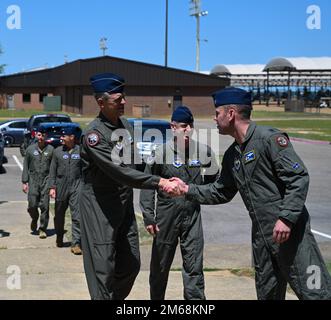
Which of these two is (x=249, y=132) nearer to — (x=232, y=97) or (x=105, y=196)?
(x=232, y=97)

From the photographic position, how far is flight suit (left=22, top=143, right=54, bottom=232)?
35.7 ft

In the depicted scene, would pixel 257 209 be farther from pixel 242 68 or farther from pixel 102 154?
pixel 242 68

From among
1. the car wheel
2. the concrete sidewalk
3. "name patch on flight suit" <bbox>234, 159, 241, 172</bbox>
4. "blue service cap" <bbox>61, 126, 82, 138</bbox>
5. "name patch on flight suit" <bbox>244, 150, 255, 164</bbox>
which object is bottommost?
the concrete sidewalk

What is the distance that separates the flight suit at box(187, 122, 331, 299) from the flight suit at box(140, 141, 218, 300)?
62.9 inches

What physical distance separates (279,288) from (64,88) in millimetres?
69945

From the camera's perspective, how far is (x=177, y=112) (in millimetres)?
6609

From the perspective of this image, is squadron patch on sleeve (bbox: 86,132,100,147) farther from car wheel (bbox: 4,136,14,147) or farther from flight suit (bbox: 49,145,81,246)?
car wheel (bbox: 4,136,14,147)

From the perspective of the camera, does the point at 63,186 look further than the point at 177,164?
Yes

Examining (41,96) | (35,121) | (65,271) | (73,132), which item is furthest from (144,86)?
(65,271)

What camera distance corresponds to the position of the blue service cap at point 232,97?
15.2 feet

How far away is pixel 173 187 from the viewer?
16.9ft

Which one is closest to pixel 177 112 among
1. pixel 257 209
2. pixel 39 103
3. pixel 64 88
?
pixel 257 209

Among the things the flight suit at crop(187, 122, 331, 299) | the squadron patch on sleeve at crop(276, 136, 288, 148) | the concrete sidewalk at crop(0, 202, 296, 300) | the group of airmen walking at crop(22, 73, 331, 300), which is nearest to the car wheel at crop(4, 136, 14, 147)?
the concrete sidewalk at crop(0, 202, 296, 300)

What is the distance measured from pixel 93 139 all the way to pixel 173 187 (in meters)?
0.77
